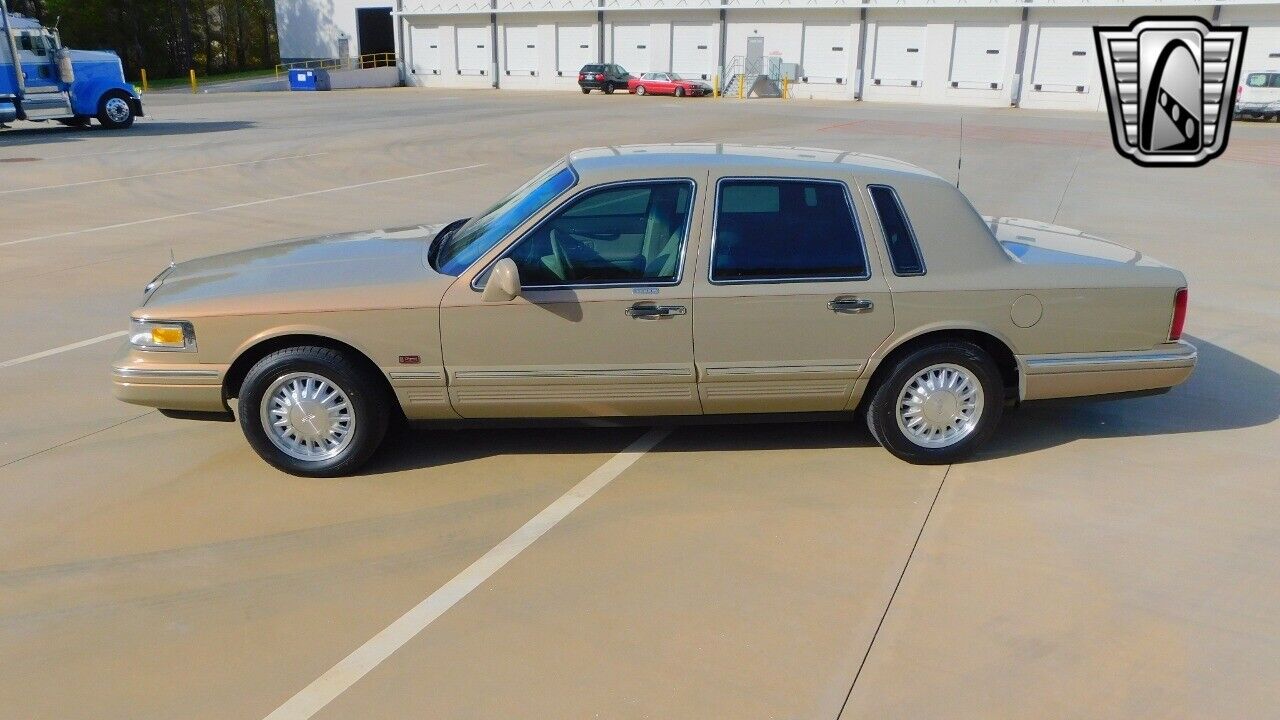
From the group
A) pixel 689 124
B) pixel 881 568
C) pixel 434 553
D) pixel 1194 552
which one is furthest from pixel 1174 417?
pixel 689 124

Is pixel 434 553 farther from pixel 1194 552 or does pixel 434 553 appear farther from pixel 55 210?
pixel 55 210

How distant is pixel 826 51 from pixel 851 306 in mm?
47649

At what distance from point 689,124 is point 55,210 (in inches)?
724

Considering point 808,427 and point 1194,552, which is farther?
point 808,427

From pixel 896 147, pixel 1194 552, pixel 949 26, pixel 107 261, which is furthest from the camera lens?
pixel 949 26

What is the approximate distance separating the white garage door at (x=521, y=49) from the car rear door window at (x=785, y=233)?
55.5m

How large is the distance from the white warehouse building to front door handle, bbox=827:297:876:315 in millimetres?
43402

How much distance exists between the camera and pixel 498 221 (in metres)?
5.32

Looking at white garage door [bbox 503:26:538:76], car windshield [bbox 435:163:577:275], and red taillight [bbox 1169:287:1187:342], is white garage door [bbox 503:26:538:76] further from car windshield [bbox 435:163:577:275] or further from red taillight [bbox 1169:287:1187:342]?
red taillight [bbox 1169:287:1187:342]

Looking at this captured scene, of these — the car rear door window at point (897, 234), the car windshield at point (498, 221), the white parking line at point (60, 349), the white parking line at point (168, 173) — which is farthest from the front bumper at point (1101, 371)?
the white parking line at point (168, 173)

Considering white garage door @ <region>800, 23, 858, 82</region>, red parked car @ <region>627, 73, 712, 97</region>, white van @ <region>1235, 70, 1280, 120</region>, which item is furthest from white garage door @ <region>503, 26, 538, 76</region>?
white van @ <region>1235, 70, 1280, 120</region>

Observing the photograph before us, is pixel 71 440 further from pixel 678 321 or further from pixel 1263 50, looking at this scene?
pixel 1263 50

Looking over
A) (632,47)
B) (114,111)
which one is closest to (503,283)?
(114,111)

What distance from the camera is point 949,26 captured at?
46312 mm
